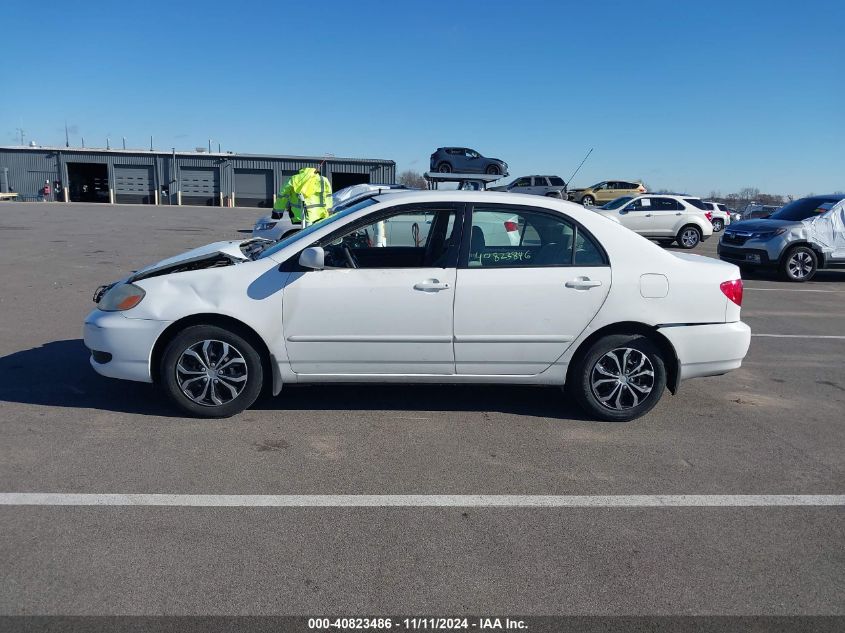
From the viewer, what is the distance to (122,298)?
16.2 feet

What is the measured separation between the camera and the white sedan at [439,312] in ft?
16.0

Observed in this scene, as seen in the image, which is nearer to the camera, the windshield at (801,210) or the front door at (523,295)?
the front door at (523,295)

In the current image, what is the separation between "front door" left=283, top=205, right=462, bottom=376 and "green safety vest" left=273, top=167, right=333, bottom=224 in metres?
6.28

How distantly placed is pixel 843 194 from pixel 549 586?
563 inches

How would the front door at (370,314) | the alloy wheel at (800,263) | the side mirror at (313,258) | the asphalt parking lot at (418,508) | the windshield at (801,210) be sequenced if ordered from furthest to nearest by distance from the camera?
the windshield at (801,210)
the alloy wheel at (800,263)
the front door at (370,314)
the side mirror at (313,258)
the asphalt parking lot at (418,508)

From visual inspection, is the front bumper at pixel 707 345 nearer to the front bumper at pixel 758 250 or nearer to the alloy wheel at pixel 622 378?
the alloy wheel at pixel 622 378

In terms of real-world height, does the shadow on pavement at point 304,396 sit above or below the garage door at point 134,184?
below

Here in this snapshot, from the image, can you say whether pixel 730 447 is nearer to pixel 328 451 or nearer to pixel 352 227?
pixel 328 451

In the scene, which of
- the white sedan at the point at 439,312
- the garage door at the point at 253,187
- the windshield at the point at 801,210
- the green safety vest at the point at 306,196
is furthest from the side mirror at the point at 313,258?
the garage door at the point at 253,187

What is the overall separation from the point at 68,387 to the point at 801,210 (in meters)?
14.1

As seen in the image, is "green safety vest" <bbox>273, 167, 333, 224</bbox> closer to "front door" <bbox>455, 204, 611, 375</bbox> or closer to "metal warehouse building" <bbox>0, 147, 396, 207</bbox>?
"front door" <bbox>455, 204, 611, 375</bbox>

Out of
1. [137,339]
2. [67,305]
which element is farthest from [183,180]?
→ [137,339]

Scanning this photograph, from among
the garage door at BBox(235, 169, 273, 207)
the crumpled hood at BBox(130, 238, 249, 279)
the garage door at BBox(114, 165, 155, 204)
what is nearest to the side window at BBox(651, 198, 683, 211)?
the crumpled hood at BBox(130, 238, 249, 279)

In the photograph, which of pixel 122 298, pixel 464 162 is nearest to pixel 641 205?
pixel 464 162
